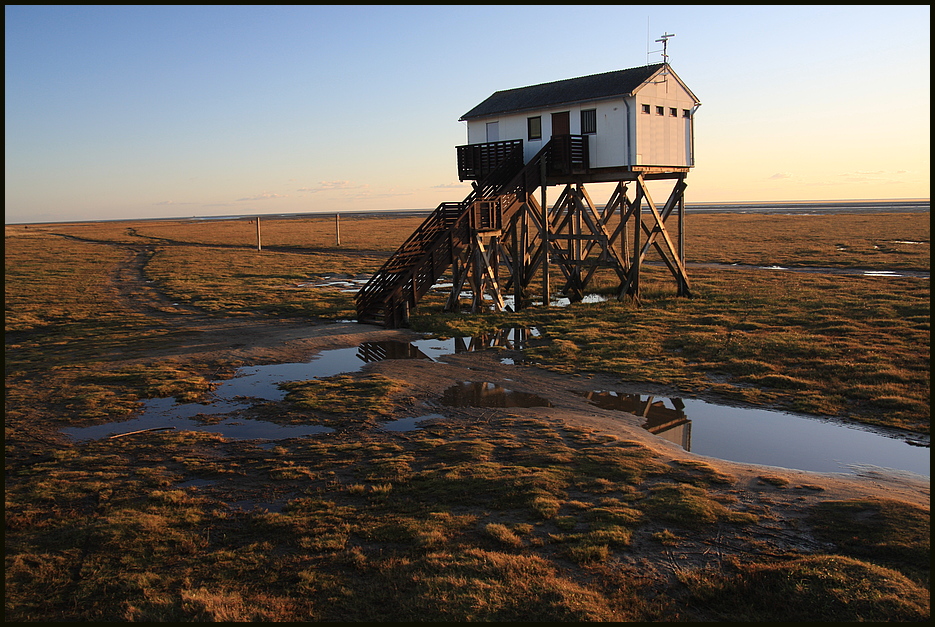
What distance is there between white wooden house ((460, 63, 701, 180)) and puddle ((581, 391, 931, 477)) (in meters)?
14.6

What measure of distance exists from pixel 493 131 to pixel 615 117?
584 cm

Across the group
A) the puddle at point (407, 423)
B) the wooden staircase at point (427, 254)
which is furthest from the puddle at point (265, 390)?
the wooden staircase at point (427, 254)

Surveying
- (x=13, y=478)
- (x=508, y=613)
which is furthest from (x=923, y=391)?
(x=13, y=478)

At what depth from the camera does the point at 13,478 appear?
11062 millimetres

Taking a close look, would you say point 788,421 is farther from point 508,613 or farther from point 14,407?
point 14,407

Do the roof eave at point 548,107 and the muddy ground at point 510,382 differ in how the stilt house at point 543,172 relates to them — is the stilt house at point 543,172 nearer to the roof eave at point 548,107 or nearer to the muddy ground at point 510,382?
the roof eave at point 548,107

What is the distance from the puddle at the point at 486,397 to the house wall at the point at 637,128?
14.1 meters

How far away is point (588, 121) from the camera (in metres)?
27.9

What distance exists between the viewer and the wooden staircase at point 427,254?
25141mm

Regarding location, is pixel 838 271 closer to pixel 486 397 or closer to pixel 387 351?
pixel 387 351

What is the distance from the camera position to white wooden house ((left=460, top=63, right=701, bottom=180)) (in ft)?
88.6

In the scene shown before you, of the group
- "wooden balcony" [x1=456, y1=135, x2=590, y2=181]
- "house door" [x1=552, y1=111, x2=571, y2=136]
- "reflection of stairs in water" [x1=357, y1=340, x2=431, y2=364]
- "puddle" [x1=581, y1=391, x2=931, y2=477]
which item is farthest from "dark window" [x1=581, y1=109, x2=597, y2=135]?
"puddle" [x1=581, y1=391, x2=931, y2=477]

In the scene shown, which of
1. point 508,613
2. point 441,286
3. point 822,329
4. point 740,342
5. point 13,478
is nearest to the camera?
point 508,613

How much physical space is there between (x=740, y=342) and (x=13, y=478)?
17.8 meters
